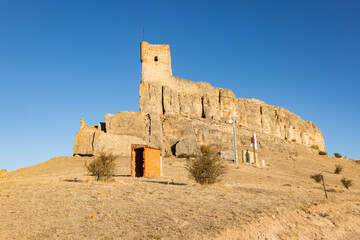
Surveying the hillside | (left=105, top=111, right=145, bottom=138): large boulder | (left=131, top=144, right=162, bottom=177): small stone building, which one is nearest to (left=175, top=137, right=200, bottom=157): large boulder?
(left=105, top=111, right=145, bottom=138): large boulder

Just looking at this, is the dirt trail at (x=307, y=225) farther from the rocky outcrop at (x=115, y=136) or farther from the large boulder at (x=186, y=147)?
the rocky outcrop at (x=115, y=136)

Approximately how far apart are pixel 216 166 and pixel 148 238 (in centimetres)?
987

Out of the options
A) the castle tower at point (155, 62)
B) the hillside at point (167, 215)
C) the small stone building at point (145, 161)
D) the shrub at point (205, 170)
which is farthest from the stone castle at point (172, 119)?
the hillside at point (167, 215)

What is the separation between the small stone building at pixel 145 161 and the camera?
65.9 feet

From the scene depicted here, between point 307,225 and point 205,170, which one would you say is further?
point 205,170

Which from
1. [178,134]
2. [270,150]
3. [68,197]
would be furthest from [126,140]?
[68,197]

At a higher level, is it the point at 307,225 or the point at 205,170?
the point at 205,170

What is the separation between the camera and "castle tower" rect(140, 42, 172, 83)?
55531mm

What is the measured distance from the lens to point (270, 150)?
162 ft

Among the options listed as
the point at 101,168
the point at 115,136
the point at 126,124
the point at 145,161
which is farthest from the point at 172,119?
the point at 101,168

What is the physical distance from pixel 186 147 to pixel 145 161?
22.7 meters

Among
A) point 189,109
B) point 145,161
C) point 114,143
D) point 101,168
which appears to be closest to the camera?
point 101,168

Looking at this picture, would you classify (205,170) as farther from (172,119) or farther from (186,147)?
(172,119)

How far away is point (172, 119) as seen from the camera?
50.2 m
